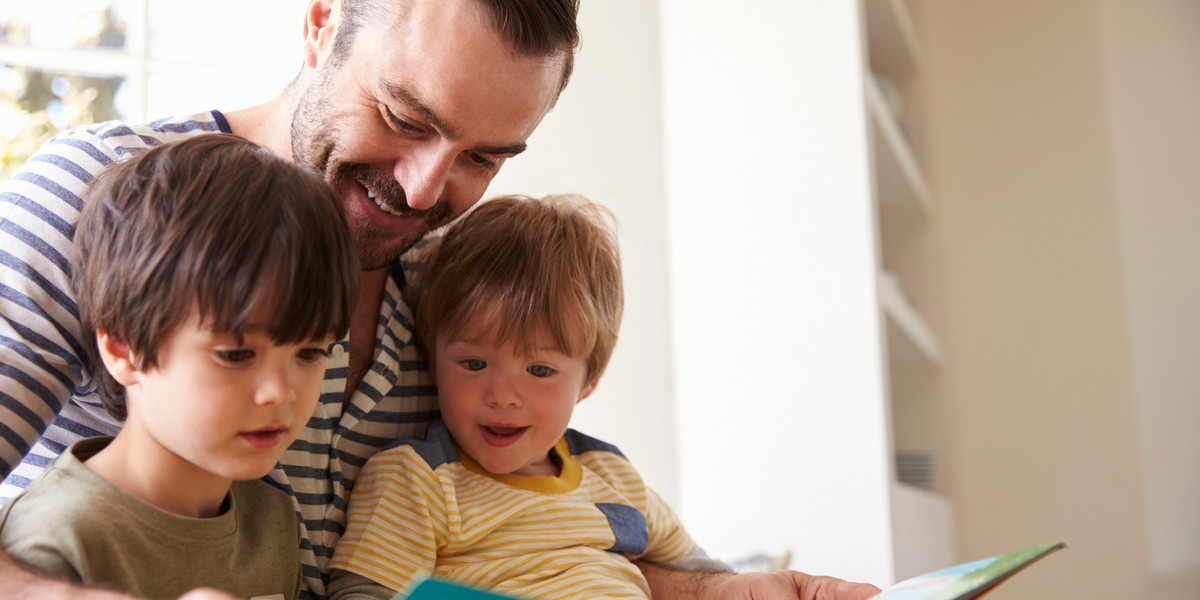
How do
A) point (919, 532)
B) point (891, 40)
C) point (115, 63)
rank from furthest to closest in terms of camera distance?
point (891, 40) < point (919, 532) < point (115, 63)

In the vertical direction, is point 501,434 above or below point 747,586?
above

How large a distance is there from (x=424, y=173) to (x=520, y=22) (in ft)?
0.65

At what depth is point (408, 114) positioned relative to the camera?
4.19ft

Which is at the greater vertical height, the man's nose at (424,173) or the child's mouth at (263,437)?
the man's nose at (424,173)

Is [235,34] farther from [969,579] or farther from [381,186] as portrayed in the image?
[969,579]

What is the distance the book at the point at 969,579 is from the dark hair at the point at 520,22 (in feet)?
2.30

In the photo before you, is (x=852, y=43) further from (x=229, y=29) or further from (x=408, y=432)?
(x=408, y=432)

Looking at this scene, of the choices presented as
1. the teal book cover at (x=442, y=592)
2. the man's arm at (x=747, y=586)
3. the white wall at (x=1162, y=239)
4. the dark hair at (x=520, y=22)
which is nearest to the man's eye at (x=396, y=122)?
the dark hair at (x=520, y=22)

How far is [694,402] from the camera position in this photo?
2.70 metres

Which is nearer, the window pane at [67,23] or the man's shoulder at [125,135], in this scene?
the man's shoulder at [125,135]

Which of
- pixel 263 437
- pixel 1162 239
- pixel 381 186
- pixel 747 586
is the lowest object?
pixel 747 586

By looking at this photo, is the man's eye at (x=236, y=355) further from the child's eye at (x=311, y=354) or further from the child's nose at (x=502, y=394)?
the child's nose at (x=502, y=394)

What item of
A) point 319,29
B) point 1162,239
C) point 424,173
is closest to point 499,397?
point 424,173

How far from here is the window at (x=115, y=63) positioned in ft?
6.77
